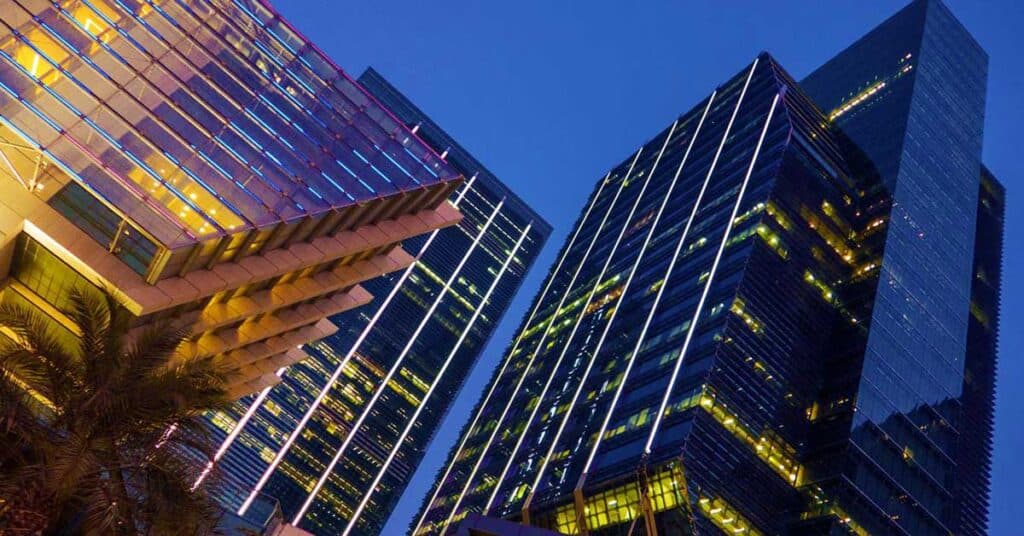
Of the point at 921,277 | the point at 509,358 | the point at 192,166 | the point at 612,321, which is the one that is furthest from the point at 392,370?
the point at 192,166

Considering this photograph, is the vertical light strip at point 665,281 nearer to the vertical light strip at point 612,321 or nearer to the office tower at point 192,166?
the vertical light strip at point 612,321

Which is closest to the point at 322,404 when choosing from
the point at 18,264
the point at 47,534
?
the point at 18,264

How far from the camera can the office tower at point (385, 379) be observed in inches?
4990

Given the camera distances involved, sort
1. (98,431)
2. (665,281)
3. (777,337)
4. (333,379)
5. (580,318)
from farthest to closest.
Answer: (333,379)
(580,318)
(665,281)
(777,337)
(98,431)

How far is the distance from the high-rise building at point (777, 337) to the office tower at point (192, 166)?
23361mm

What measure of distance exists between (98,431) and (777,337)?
60834 millimetres

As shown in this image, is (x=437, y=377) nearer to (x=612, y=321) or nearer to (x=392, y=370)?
(x=392, y=370)

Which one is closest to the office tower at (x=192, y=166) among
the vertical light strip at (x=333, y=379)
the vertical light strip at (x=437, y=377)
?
the vertical light strip at (x=333, y=379)

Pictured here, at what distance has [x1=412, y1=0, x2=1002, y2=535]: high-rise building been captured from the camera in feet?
198

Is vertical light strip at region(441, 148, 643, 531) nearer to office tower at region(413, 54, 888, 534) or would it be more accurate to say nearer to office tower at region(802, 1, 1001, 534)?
office tower at region(413, 54, 888, 534)

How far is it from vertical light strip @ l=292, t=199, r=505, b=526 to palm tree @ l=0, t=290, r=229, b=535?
114865mm

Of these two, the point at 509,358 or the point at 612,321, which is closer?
the point at 612,321

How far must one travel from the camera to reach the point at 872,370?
68.6 m

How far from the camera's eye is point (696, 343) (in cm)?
6581
